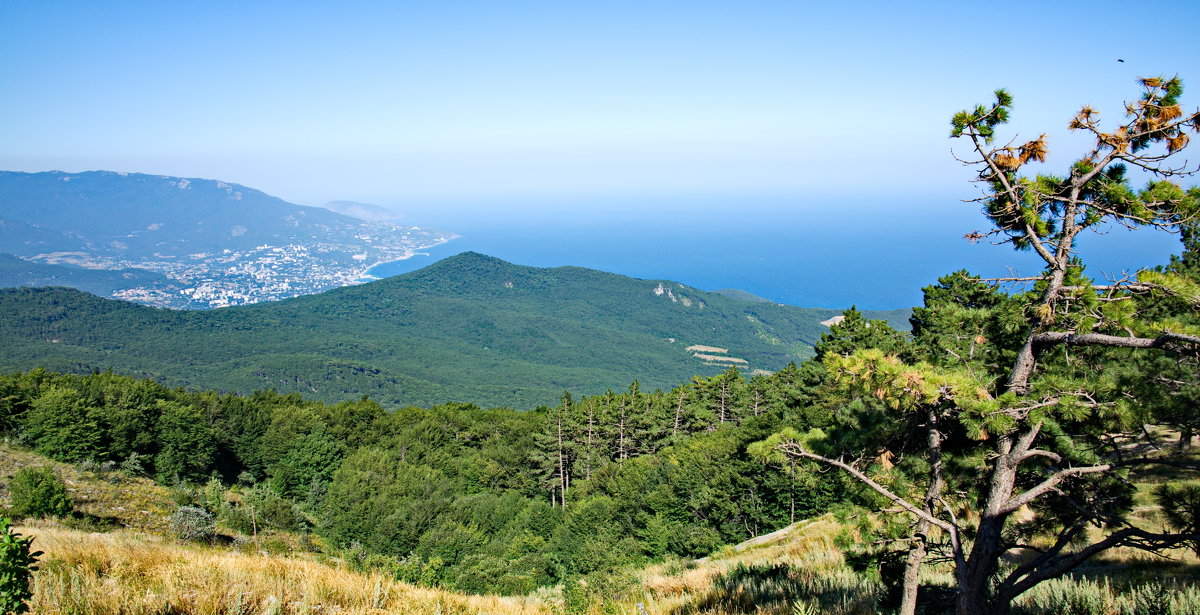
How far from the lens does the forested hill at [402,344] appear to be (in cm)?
11594

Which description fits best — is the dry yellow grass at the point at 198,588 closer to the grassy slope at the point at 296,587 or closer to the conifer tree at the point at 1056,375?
the grassy slope at the point at 296,587

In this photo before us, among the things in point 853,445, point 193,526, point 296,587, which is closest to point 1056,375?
point 853,445

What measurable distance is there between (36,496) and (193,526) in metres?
5.04

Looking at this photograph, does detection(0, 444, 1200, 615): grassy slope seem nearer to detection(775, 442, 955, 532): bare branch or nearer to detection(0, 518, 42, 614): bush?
detection(775, 442, 955, 532): bare branch

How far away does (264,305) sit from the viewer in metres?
188

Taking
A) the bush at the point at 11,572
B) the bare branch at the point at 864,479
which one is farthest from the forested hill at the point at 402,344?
the bush at the point at 11,572

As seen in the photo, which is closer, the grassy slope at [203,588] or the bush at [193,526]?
the grassy slope at [203,588]

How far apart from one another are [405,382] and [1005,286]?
124 meters

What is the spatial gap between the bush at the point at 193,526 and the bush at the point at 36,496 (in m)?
2.98

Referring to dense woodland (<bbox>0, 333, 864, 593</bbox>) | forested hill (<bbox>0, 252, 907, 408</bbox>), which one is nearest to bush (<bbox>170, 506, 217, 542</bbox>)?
dense woodland (<bbox>0, 333, 864, 593</bbox>)

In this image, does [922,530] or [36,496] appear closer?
[922,530]

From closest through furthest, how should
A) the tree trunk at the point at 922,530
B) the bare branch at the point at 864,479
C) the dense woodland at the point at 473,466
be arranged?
the bare branch at the point at 864,479, the tree trunk at the point at 922,530, the dense woodland at the point at 473,466

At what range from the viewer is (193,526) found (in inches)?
512

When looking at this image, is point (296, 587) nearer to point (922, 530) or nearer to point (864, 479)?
point (864, 479)
